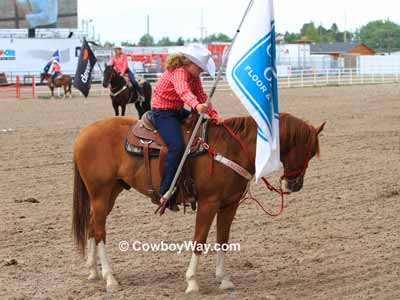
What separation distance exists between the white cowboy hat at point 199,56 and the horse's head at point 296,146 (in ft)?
2.51

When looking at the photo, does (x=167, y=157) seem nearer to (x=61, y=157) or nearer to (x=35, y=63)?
(x=61, y=157)

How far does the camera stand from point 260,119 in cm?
576

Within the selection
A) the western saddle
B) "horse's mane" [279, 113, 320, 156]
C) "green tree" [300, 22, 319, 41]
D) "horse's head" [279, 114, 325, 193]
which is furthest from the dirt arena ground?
"green tree" [300, 22, 319, 41]

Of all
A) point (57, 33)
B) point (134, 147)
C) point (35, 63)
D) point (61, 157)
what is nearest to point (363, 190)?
point (134, 147)

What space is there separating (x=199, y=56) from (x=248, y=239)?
2479mm

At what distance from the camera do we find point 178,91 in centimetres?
601

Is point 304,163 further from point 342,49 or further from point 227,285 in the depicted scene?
point 342,49

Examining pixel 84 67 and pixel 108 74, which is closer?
pixel 108 74

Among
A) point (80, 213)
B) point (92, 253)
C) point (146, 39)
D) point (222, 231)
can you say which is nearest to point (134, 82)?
point (80, 213)

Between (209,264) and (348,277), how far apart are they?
1.33 m

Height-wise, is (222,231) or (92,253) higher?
(222,231)

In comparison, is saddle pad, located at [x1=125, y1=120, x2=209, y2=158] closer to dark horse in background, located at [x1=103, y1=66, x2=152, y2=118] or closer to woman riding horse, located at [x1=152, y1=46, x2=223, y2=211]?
woman riding horse, located at [x1=152, y1=46, x2=223, y2=211]

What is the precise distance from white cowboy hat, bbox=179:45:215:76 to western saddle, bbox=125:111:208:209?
1.55 ft

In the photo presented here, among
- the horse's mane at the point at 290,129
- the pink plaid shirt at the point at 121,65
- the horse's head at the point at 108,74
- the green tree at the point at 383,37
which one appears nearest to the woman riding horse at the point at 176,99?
the horse's mane at the point at 290,129
